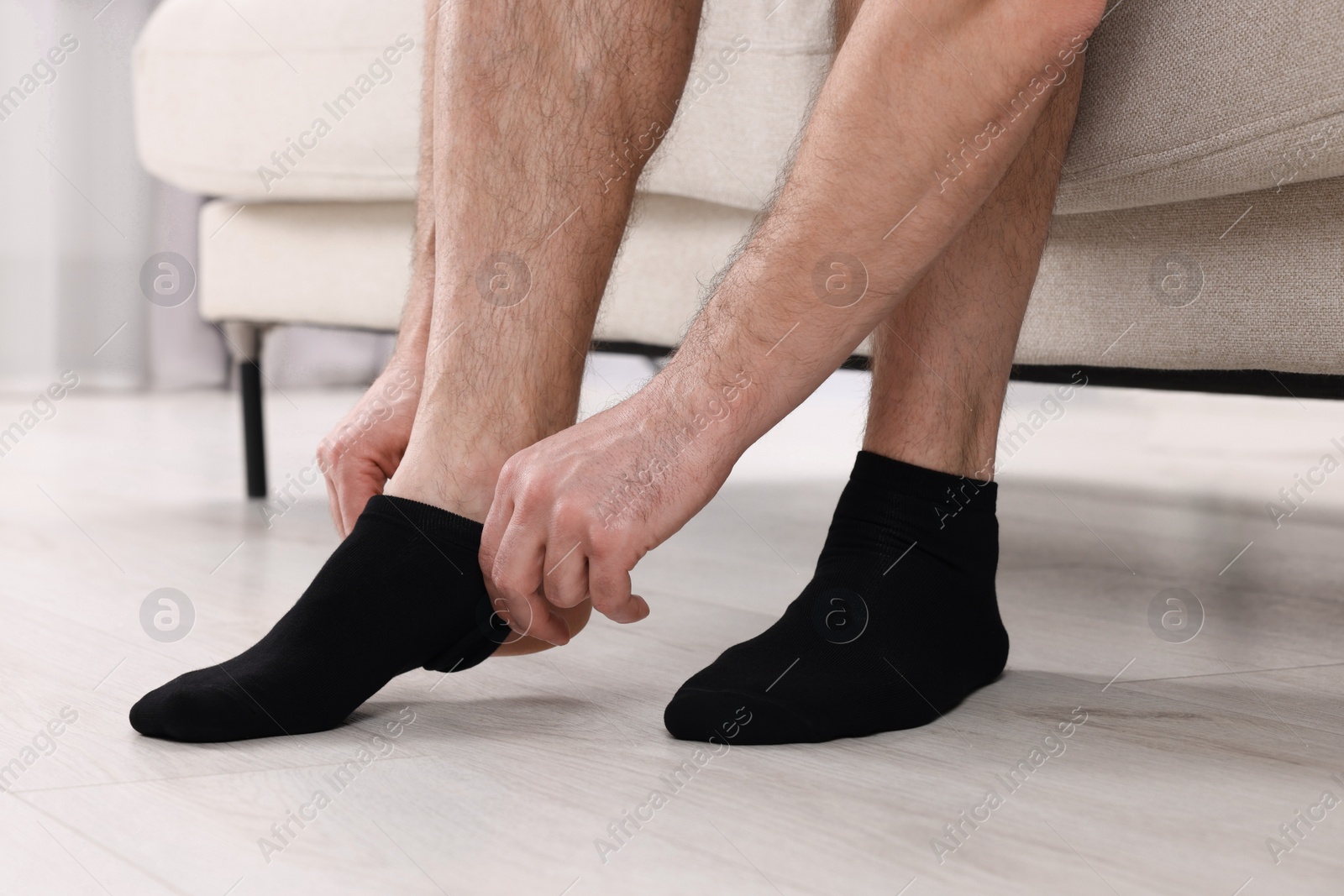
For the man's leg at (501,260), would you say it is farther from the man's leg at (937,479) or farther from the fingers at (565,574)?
the man's leg at (937,479)

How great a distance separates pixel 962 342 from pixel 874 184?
15 centimetres

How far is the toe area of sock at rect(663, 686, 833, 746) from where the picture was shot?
612 mm

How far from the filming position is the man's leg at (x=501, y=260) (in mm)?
657

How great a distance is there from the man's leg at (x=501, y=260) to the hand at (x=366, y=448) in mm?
82

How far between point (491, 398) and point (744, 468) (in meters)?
1.51

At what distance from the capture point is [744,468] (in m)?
2.18

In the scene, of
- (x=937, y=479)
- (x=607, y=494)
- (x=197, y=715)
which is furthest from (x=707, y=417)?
(x=197, y=715)

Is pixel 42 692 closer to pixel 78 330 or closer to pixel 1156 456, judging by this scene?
pixel 1156 456

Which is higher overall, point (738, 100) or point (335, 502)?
point (738, 100)

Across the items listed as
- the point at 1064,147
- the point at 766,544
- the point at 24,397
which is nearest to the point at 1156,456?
the point at 766,544

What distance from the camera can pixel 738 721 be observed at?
612mm

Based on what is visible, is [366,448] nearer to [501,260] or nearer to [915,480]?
[501,260]

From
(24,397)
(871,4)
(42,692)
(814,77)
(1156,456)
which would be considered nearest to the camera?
(871,4)

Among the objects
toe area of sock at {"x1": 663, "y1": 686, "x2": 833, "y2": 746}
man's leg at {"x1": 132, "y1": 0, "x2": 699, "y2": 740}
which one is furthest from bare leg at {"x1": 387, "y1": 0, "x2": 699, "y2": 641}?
toe area of sock at {"x1": 663, "y1": 686, "x2": 833, "y2": 746}
